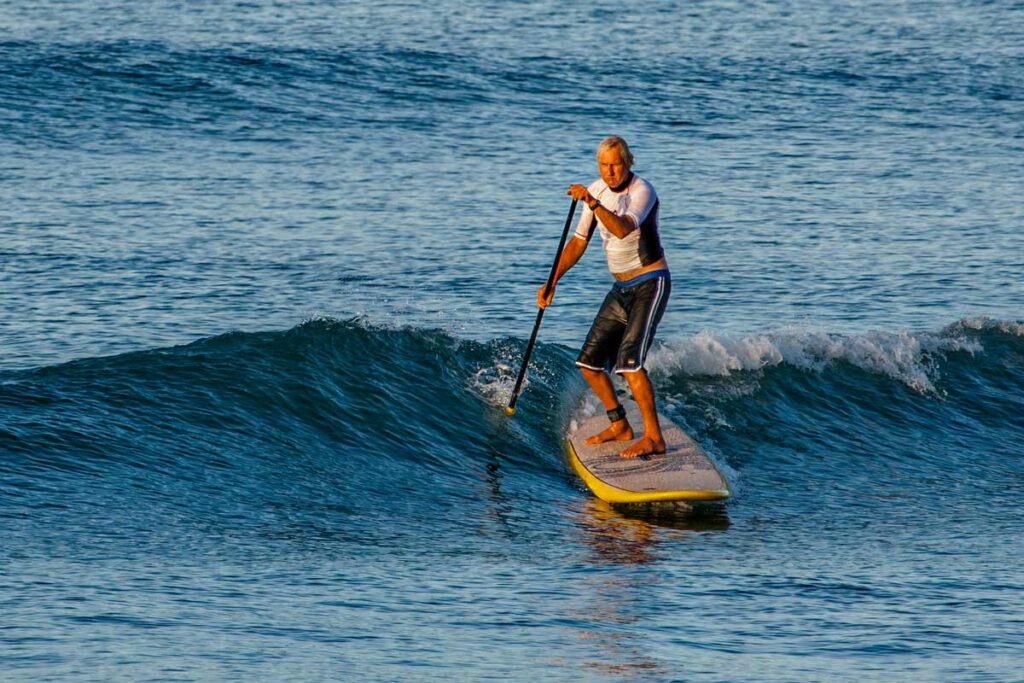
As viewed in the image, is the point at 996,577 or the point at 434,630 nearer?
the point at 434,630

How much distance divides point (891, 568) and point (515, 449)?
3.42 m

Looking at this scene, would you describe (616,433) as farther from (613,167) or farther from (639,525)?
(613,167)

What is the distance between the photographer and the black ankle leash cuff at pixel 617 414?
10.5 m

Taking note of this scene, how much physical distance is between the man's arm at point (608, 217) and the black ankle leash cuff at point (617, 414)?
1510mm

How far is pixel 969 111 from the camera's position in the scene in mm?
27062

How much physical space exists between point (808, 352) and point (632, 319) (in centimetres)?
A: 394

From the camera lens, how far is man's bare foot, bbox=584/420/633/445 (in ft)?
34.7

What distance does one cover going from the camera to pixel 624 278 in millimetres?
9914

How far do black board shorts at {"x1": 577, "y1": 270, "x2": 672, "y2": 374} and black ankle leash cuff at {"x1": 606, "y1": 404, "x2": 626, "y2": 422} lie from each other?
0.44 metres

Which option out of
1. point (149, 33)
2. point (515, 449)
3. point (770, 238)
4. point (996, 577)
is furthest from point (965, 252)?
point (149, 33)

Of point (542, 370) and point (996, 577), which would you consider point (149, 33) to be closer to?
point (542, 370)

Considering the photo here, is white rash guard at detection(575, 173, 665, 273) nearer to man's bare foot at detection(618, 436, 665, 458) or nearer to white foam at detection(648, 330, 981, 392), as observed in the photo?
man's bare foot at detection(618, 436, 665, 458)

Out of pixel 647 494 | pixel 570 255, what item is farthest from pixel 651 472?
pixel 570 255

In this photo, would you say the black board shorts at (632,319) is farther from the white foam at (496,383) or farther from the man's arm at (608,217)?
the white foam at (496,383)
